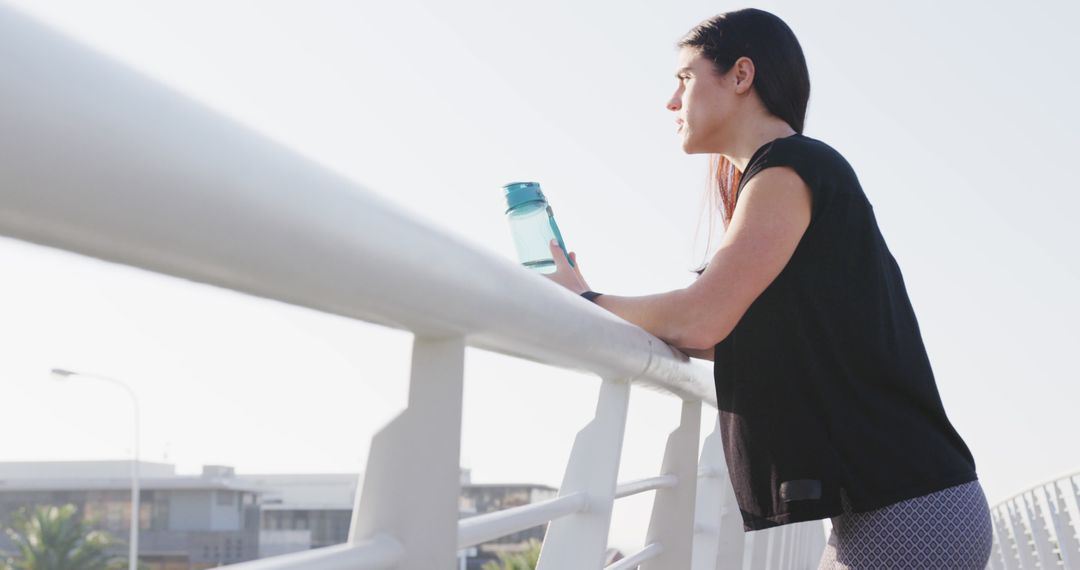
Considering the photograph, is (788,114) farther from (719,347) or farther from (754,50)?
(719,347)

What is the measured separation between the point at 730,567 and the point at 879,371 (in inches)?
49.6

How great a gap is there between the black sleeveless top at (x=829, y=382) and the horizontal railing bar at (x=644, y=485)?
0.59 ft

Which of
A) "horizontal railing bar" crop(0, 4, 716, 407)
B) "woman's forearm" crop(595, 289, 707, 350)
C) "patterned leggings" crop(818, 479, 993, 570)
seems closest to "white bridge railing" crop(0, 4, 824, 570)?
"horizontal railing bar" crop(0, 4, 716, 407)

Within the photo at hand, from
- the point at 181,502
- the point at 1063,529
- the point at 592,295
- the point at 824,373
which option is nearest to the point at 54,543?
the point at 592,295

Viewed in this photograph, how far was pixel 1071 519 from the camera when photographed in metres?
6.38

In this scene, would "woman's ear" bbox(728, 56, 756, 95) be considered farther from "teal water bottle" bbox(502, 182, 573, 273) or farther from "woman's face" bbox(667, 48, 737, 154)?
"teal water bottle" bbox(502, 182, 573, 273)

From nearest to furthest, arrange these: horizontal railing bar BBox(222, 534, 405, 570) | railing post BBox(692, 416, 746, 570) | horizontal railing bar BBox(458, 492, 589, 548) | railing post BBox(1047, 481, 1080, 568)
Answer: horizontal railing bar BBox(222, 534, 405, 570) < horizontal railing bar BBox(458, 492, 589, 548) < railing post BBox(692, 416, 746, 570) < railing post BBox(1047, 481, 1080, 568)

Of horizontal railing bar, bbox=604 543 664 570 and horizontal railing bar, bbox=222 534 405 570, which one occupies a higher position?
horizontal railing bar, bbox=222 534 405 570

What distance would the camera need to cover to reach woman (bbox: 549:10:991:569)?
5.44ft

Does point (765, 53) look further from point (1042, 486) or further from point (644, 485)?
point (1042, 486)

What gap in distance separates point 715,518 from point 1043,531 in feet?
15.9

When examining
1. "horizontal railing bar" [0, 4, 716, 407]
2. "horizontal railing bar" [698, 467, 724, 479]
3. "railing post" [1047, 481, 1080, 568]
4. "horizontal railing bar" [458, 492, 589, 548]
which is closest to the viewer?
"horizontal railing bar" [0, 4, 716, 407]

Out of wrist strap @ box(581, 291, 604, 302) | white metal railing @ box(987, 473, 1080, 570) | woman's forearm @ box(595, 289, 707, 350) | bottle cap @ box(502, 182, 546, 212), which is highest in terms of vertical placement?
bottle cap @ box(502, 182, 546, 212)

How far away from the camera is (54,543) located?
2.82 meters
